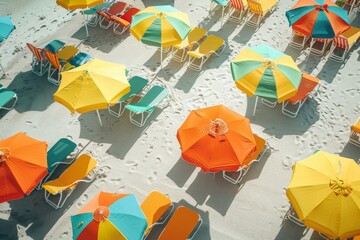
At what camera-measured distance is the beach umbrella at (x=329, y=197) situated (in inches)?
271

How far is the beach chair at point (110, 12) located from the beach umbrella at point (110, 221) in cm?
770

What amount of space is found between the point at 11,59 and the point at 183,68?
5787mm

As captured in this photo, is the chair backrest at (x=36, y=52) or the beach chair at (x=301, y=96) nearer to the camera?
the beach chair at (x=301, y=96)

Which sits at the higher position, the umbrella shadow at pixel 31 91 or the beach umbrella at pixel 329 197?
the beach umbrella at pixel 329 197

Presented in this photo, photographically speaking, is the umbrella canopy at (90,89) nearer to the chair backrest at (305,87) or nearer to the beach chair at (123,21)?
the beach chair at (123,21)

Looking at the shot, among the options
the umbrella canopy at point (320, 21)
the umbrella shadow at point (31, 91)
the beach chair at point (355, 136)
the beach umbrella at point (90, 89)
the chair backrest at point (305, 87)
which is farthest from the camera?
the umbrella canopy at point (320, 21)

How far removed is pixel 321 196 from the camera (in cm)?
707

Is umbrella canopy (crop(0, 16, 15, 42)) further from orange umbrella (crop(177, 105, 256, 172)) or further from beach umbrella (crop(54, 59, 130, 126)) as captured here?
orange umbrella (crop(177, 105, 256, 172))

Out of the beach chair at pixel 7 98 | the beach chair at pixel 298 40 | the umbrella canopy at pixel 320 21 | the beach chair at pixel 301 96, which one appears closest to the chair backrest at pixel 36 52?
the beach chair at pixel 7 98

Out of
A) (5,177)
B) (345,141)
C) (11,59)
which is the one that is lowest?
(11,59)

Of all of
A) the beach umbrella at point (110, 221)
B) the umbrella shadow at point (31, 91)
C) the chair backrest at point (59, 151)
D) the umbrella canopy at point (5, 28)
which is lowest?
the umbrella shadow at point (31, 91)

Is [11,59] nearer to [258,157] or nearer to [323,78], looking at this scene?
[258,157]

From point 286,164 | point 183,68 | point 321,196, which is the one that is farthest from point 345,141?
point 183,68

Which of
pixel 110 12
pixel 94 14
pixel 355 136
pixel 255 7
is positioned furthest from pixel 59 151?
pixel 255 7
